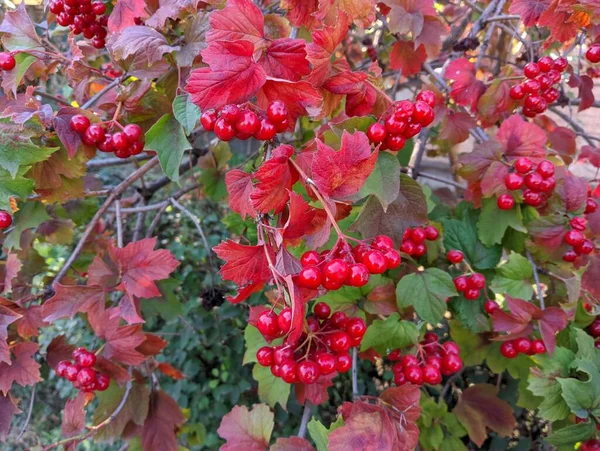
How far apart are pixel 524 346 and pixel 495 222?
355 millimetres

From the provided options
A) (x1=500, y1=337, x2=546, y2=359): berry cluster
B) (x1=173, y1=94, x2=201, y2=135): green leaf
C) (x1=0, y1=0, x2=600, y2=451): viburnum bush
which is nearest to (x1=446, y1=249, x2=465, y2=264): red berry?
(x1=0, y1=0, x2=600, y2=451): viburnum bush

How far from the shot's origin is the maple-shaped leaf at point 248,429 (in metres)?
1.05

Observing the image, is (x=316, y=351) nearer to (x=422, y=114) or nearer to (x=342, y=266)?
(x=342, y=266)

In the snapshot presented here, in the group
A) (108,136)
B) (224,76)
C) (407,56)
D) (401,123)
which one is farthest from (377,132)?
(407,56)

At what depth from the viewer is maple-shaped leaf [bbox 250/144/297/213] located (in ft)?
2.10

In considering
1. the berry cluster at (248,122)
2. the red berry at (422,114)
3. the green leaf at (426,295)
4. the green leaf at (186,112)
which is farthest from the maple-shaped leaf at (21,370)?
the red berry at (422,114)

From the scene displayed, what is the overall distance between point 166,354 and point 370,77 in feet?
6.44

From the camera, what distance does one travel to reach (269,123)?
73 cm

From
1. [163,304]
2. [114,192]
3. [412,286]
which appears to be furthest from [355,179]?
[163,304]

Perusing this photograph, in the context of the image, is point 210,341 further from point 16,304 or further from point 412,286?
point 412,286

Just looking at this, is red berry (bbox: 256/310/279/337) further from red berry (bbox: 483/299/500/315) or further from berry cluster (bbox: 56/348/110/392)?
red berry (bbox: 483/299/500/315)

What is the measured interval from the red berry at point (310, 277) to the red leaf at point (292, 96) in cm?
29

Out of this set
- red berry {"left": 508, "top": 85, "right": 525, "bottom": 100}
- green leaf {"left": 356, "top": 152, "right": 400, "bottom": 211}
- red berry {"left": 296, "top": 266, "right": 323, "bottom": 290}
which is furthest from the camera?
red berry {"left": 508, "top": 85, "right": 525, "bottom": 100}

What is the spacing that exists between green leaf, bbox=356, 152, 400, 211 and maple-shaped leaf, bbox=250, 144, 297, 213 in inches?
8.0
